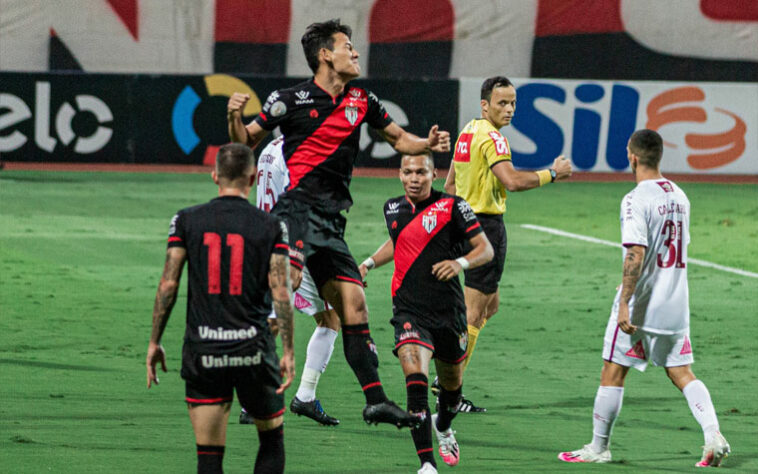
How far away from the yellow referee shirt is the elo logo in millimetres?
18179

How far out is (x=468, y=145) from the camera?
964 centimetres

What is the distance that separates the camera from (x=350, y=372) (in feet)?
34.8

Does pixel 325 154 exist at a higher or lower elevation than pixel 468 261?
higher

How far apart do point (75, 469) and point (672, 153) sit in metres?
23.0

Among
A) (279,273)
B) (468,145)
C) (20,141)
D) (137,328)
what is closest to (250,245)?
(279,273)

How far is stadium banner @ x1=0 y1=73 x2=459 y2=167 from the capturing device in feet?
87.6

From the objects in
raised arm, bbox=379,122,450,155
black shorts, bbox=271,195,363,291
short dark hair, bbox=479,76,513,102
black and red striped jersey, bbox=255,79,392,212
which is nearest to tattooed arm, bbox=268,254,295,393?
raised arm, bbox=379,122,450,155

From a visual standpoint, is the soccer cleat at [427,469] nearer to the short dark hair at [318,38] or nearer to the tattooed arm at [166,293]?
the tattooed arm at [166,293]

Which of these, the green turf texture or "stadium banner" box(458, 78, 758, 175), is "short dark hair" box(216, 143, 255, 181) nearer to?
the green turf texture

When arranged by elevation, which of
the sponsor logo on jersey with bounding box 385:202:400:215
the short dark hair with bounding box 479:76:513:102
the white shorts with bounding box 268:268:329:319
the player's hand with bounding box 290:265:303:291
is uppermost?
the short dark hair with bounding box 479:76:513:102

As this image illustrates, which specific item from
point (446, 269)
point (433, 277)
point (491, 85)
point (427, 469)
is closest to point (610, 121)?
point (491, 85)

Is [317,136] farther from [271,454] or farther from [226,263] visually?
[271,454]

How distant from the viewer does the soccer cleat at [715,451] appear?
7480mm

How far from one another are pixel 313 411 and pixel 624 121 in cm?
2066
